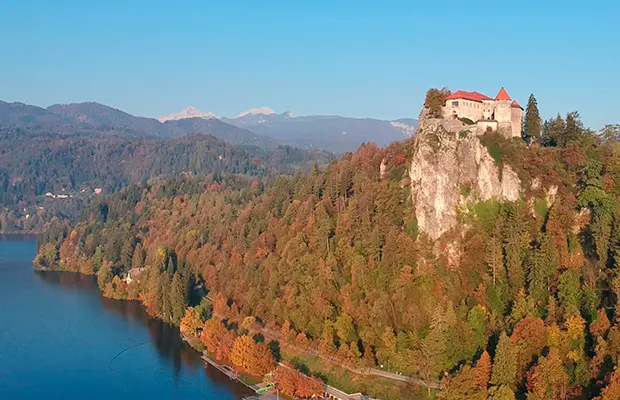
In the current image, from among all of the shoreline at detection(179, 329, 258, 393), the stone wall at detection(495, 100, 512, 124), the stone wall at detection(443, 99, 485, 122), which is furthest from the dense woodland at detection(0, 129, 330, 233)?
the stone wall at detection(495, 100, 512, 124)

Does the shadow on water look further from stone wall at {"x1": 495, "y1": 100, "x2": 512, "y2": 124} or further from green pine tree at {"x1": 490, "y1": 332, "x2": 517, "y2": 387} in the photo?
stone wall at {"x1": 495, "y1": 100, "x2": 512, "y2": 124}

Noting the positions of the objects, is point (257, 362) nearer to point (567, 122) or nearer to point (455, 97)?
point (455, 97)

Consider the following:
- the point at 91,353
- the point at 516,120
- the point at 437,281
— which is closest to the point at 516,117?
the point at 516,120

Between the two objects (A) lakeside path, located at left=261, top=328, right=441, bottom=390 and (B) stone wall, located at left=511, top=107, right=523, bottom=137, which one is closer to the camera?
(A) lakeside path, located at left=261, top=328, right=441, bottom=390

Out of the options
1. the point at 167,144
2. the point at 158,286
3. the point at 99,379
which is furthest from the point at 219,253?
the point at 167,144

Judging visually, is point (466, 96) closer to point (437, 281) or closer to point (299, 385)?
point (437, 281)

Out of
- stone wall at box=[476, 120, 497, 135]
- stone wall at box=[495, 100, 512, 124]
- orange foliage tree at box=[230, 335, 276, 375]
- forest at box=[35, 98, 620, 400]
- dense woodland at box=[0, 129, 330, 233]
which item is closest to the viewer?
forest at box=[35, 98, 620, 400]
